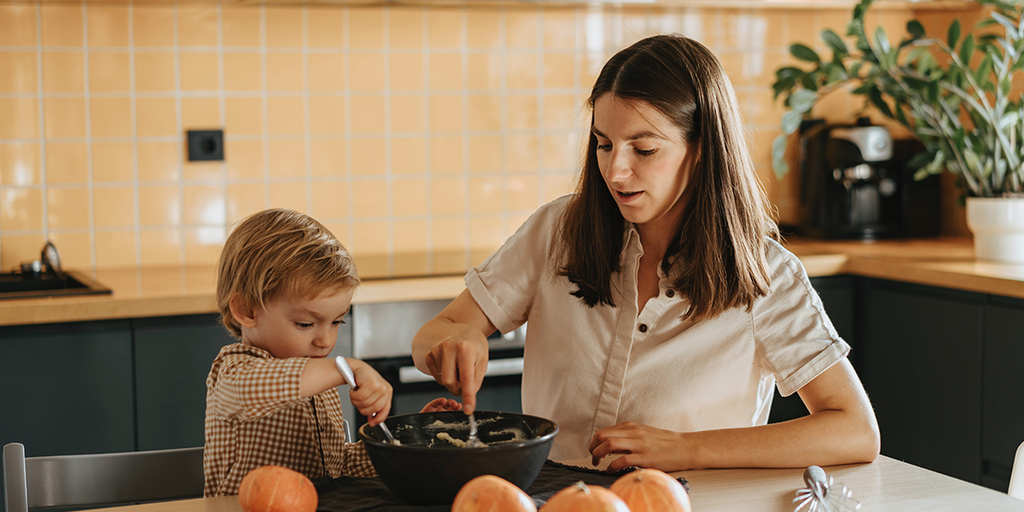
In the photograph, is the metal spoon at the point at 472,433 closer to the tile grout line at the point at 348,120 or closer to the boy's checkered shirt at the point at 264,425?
the boy's checkered shirt at the point at 264,425

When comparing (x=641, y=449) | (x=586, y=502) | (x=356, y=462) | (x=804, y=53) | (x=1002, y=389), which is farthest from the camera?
(x=804, y=53)

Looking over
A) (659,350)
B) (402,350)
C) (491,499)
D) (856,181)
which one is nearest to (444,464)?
(491,499)

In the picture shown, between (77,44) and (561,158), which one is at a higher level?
(77,44)

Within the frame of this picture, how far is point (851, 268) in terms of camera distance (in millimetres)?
2461

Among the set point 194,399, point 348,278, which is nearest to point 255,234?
point 348,278

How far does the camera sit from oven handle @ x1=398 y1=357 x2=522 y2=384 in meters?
2.16

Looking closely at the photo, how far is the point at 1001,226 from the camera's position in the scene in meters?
2.25

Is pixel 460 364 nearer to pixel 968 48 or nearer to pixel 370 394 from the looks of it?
pixel 370 394

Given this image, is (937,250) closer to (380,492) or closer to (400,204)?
(400,204)

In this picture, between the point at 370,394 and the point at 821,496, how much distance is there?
0.48 m

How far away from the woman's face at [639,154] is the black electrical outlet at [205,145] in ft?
4.99

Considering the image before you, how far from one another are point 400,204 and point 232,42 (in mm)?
627

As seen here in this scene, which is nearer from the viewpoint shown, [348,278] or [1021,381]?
[348,278]

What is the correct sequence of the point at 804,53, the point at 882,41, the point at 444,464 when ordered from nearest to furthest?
the point at 444,464 < the point at 882,41 < the point at 804,53
